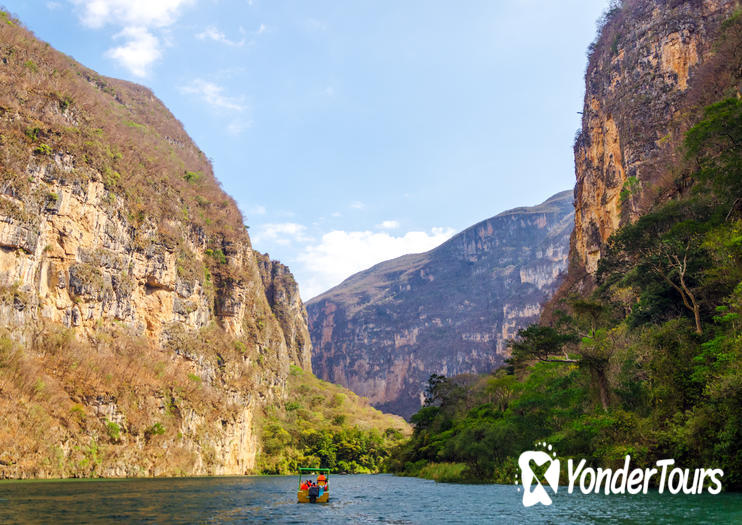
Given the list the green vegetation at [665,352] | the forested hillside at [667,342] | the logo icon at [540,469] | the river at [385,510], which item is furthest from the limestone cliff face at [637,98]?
the river at [385,510]

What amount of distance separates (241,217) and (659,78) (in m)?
102

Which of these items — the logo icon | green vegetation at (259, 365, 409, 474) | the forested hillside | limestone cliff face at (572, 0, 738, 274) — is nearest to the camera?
the forested hillside

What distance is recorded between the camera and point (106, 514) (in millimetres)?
22250

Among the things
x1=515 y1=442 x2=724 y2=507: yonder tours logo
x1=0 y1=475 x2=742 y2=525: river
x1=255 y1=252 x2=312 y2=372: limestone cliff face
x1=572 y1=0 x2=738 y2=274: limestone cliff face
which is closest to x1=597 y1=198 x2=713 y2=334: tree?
x1=515 y1=442 x2=724 y2=507: yonder tours logo

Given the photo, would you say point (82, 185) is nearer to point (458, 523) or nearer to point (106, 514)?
point (106, 514)

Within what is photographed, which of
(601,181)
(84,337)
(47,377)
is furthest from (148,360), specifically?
(601,181)

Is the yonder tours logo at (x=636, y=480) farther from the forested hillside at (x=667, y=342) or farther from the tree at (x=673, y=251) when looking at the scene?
the tree at (x=673, y=251)

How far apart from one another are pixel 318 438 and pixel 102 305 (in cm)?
5554

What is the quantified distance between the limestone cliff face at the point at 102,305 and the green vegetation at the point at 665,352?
41.2 metres

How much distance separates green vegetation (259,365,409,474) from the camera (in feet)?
338

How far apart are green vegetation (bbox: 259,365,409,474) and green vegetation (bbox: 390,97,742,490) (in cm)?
5897

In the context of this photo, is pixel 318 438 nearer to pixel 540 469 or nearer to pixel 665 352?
pixel 540 469

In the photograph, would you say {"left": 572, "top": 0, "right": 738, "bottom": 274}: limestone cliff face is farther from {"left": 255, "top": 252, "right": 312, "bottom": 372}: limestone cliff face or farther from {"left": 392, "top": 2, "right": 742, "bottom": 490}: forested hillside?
{"left": 255, "top": 252, "right": 312, "bottom": 372}: limestone cliff face

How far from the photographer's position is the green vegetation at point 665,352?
79.4 feet
